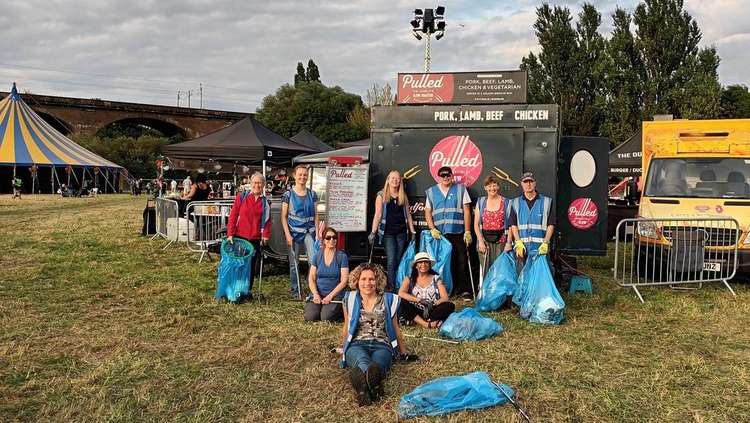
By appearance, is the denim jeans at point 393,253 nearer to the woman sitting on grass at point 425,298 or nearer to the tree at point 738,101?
the woman sitting on grass at point 425,298

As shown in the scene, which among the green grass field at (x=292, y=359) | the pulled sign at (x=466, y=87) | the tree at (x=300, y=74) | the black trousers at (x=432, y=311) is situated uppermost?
the tree at (x=300, y=74)

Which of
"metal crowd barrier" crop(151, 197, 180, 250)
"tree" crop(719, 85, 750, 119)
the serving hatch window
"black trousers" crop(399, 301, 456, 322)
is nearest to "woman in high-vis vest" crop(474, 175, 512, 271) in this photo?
"black trousers" crop(399, 301, 456, 322)

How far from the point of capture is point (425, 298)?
637 cm

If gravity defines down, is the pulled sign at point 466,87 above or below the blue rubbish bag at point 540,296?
above

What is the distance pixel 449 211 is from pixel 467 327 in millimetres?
2040

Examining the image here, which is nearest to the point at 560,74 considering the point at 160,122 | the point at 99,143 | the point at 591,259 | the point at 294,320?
the point at 591,259

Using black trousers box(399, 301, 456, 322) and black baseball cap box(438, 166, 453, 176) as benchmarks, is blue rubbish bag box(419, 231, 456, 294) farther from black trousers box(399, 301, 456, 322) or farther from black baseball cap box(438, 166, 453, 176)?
black trousers box(399, 301, 456, 322)

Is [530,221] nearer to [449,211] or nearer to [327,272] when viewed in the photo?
[449,211]

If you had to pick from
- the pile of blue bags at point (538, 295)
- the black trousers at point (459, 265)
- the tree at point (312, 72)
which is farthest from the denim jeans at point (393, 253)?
the tree at point (312, 72)

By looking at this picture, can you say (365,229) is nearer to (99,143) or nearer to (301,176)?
(301,176)

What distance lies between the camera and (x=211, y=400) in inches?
167

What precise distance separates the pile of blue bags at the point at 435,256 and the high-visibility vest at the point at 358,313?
8.23 ft

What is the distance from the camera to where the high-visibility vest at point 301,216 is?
7.48 meters

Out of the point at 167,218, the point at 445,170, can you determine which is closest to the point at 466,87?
the point at 445,170
